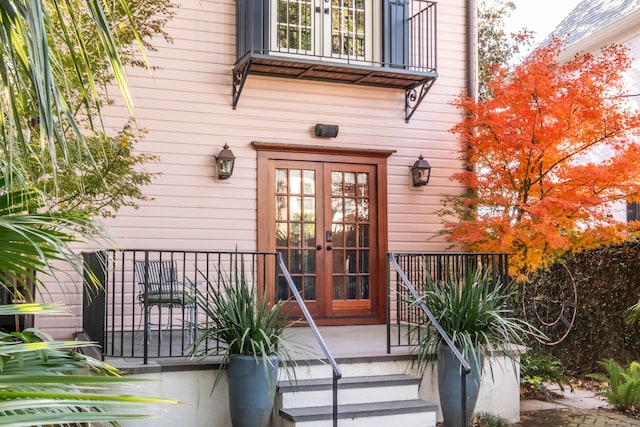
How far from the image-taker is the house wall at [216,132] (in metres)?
7.93

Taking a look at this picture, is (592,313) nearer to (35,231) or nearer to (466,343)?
(466,343)

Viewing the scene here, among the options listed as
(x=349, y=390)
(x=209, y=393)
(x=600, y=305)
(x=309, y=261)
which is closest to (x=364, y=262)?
(x=309, y=261)

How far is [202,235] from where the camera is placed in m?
8.09

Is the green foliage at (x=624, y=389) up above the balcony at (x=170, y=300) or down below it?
below

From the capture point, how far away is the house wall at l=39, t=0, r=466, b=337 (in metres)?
7.93

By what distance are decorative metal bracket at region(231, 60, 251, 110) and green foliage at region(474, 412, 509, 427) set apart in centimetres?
423

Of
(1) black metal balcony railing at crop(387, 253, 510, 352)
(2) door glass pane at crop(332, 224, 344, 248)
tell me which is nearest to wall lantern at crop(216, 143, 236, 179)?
(2) door glass pane at crop(332, 224, 344, 248)

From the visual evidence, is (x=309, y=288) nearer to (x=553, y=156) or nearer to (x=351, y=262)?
(x=351, y=262)

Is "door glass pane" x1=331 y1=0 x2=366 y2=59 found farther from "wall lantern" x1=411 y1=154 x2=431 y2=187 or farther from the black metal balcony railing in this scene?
the black metal balcony railing

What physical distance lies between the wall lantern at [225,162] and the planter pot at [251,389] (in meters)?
3.27

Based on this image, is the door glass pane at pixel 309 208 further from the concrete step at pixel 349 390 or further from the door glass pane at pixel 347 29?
the concrete step at pixel 349 390

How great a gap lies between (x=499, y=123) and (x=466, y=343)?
124 inches

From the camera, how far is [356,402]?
5633 mm

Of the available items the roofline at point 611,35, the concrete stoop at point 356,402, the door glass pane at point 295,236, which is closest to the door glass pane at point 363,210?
the door glass pane at point 295,236
